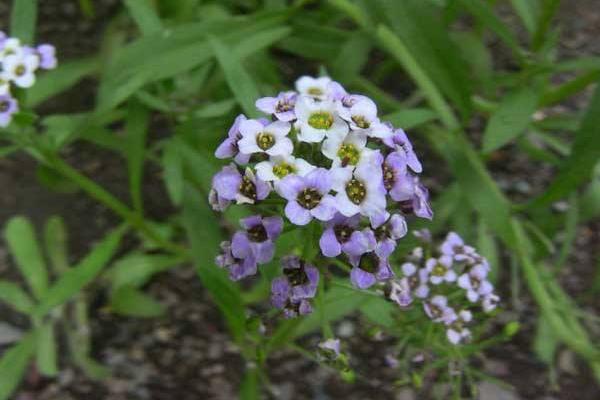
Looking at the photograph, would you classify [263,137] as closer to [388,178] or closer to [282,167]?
[282,167]

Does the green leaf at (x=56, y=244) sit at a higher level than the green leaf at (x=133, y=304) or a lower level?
higher

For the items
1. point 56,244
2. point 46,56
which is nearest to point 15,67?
point 46,56

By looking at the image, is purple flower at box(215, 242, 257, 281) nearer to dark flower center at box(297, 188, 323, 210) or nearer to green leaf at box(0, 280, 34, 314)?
dark flower center at box(297, 188, 323, 210)

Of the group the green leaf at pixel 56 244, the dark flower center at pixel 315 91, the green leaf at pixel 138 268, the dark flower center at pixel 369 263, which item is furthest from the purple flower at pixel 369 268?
the green leaf at pixel 56 244

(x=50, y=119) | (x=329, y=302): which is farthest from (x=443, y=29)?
(x=50, y=119)

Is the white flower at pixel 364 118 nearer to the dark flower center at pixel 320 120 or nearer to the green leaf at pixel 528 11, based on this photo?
the dark flower center at pixel 320 120

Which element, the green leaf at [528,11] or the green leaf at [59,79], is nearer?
the green leaf at [528,11]
